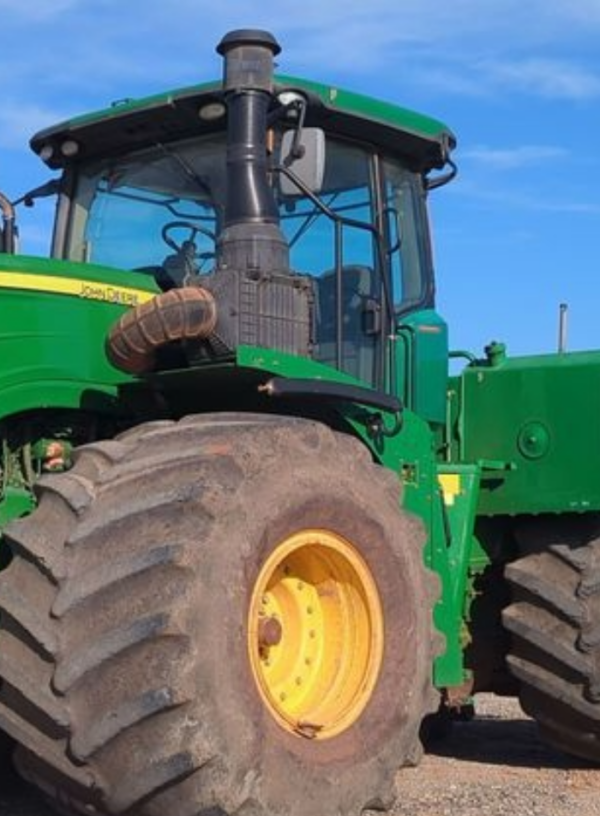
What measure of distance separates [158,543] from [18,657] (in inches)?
21.7

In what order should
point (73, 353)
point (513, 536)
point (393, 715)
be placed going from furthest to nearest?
1. point (513, 536)
2. point (73, 353)
3. point (393, 715)

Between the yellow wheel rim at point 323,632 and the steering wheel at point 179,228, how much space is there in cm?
168

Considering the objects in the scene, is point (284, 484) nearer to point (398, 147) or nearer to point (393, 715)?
point (393, 715)

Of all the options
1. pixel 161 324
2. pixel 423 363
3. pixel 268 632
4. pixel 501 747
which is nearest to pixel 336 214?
pixel 423 363

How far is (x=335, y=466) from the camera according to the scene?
5.19m

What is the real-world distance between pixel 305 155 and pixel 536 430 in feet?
7.85

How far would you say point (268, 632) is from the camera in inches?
192

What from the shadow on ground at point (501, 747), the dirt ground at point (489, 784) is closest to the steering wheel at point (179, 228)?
the dirt ground at point (489, 784)

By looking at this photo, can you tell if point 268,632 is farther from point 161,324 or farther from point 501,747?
point 501,747

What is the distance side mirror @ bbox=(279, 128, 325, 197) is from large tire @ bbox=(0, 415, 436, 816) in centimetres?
111

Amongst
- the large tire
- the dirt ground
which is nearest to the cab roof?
the large tire

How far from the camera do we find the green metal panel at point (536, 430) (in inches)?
287

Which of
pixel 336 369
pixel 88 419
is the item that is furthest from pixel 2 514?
pixel 336 369

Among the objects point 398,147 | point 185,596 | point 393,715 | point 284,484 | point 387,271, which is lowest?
point 393,715
